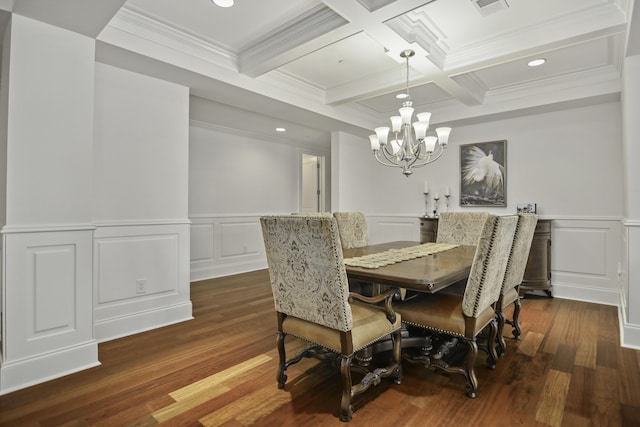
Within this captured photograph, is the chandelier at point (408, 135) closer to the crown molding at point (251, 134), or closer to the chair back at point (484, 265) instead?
the chair back at point (484, 265)

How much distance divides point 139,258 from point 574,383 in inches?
132

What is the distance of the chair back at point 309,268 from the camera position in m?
1.60

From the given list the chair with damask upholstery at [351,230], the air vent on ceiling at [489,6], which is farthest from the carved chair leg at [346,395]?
the air vent on ceiling at [489,6]

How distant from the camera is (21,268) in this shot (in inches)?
81.1

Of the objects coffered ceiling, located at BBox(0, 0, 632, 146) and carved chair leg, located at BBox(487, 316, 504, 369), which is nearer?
carved chair leg, located at BBox(487, 316, 504, 369)

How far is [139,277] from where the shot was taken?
2.97 meters

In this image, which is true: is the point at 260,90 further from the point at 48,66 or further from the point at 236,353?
the point at 236,353

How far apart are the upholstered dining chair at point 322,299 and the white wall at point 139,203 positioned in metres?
1.65

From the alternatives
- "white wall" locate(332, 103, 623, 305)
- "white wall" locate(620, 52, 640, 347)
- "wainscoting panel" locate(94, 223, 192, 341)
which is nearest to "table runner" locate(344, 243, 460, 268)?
"white wall" locate(620, 52, 640, 347)

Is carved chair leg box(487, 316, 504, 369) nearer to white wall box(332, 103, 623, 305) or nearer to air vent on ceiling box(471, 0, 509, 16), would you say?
air vent on ceiling box(471, 0, 509, 16)

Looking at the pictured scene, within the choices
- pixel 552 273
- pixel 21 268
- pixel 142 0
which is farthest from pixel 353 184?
pixel 21 268

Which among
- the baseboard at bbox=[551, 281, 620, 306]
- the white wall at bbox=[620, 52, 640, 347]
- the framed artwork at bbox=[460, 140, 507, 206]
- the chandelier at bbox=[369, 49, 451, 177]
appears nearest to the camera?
the white wall at bbox=[620, 52, 640, 347]

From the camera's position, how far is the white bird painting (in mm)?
4496

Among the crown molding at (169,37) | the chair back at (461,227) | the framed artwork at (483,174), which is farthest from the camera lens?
the framed artwork at (483,174)
